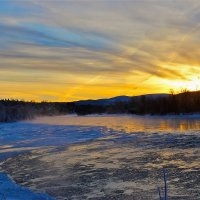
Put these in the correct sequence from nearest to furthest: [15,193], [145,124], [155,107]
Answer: [15,193], [145,124], [155,107]

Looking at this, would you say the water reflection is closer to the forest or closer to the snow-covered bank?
the forest

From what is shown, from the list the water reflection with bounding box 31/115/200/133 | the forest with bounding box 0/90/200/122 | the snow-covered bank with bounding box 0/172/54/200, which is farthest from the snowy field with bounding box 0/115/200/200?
the forest with bounding box 0/90/200/122

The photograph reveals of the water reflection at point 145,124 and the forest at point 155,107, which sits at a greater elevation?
the forest at point 155,107

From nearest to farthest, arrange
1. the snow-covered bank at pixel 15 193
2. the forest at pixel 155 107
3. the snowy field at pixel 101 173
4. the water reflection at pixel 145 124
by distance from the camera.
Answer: the snow-covered bank at pixel 15 193 < the snowy field at pixel 101 173 < the water reflection at pixel 145 124 < the forest at pixel 155 107

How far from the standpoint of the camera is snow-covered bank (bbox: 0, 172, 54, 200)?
8359 mm

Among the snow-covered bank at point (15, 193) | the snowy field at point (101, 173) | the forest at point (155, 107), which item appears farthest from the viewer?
the forest at point (155, 107)

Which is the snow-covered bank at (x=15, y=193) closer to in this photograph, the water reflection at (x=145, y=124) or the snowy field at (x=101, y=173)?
the snowy field at (x=101, y=173)

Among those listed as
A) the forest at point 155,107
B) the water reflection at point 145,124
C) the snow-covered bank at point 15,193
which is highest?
the forest at point 155,107

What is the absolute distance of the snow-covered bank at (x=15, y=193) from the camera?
836 cm

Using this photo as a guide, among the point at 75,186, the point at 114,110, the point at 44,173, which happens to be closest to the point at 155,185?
the point at 75,186

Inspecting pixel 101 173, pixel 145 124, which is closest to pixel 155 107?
pixel 145 124

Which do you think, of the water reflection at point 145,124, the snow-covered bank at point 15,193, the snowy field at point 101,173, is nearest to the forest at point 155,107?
the water reflection at point 145,124

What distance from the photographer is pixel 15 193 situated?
8.80 metres

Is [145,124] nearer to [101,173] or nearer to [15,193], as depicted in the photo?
[101,173]
